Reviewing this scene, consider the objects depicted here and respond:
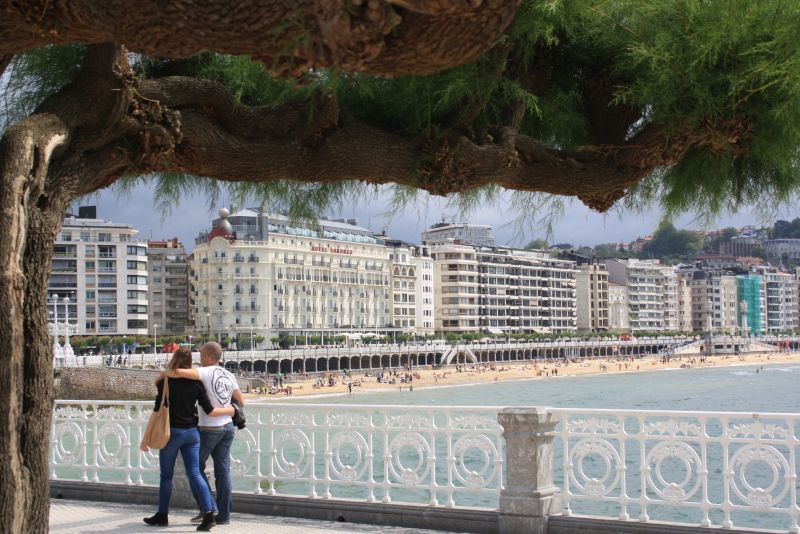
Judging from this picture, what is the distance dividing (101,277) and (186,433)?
3737 inches

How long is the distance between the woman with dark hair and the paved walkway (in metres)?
0.24

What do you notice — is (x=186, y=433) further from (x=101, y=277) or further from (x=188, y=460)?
(x=101, y=277)

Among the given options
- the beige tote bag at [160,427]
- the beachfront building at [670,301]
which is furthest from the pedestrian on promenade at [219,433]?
the beachfront building at [670,301]

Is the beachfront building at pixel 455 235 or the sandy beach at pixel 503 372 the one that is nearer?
the sandy beach at pixel 503 372

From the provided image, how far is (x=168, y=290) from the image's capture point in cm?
12131

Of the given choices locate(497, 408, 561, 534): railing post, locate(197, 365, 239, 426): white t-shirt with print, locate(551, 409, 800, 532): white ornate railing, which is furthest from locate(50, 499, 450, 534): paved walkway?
locate(551, 409, 800, 532): white ornate railing

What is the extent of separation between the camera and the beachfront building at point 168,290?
120188mm

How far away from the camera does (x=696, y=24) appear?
6.08m

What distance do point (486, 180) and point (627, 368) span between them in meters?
116

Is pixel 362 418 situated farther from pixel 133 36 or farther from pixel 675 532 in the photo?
pixel 133 36

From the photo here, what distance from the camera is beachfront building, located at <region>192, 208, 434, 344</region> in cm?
10969

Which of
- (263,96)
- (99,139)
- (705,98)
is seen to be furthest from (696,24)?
(99,139)

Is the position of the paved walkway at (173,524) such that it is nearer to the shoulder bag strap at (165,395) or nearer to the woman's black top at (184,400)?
the woman's black top at (184,400)

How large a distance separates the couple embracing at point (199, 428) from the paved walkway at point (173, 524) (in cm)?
14
